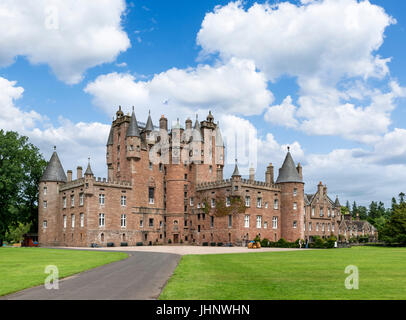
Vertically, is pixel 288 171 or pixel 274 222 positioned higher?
pixel 288 171

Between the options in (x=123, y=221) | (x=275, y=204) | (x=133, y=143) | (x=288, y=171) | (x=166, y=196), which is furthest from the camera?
(x=166, y=196)

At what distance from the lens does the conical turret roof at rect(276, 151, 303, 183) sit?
7900cm

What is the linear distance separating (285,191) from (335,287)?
63.1 m

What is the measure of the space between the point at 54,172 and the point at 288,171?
45.1 meters

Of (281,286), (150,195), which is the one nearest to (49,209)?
(150,195)

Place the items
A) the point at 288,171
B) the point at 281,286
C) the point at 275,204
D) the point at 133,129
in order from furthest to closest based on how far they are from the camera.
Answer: the point at 288,171 → the point at 275,204 → the point at 133,129 → the point at 281,286

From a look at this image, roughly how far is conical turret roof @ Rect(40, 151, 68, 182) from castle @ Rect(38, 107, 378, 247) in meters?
0.19

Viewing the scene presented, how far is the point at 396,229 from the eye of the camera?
3007 inches

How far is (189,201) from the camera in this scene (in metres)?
81.8

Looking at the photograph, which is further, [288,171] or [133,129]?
[288,171]

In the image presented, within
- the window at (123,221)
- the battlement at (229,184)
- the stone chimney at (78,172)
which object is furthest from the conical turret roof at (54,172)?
the battlement at (229,184)

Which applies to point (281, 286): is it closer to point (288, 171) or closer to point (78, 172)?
point (288, 171)
